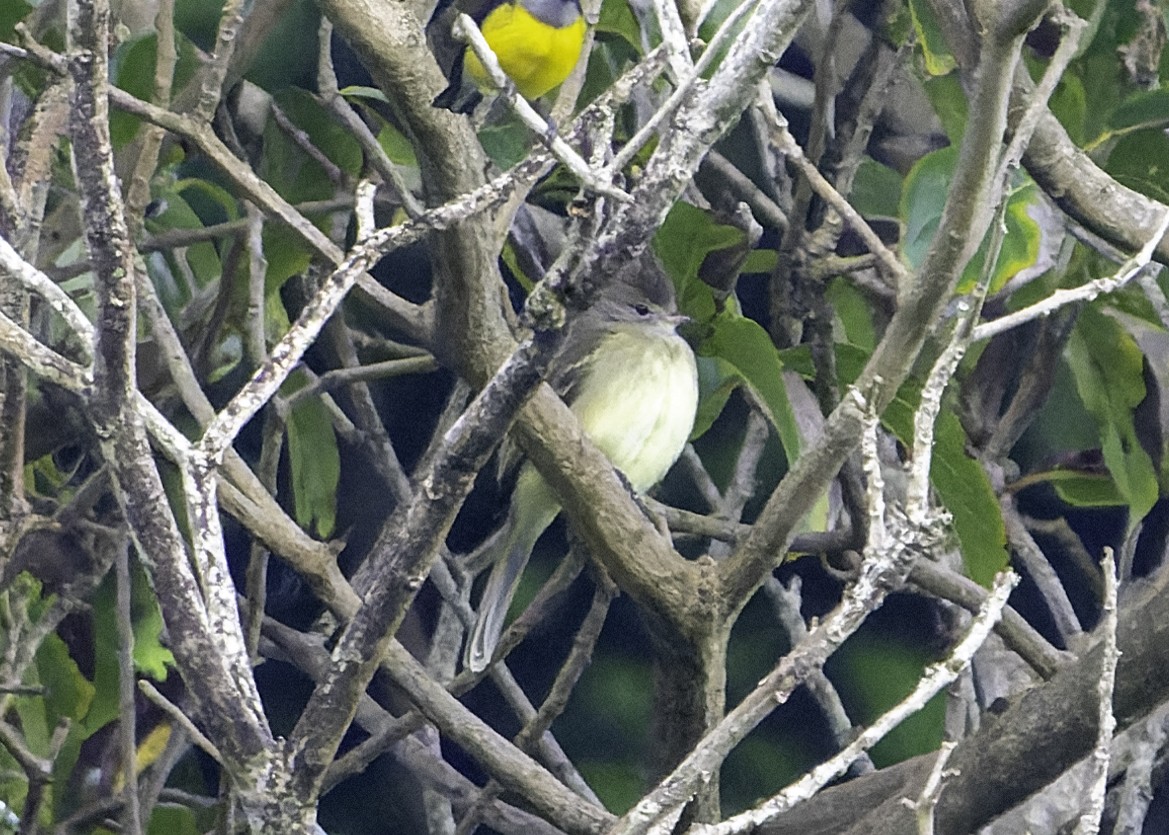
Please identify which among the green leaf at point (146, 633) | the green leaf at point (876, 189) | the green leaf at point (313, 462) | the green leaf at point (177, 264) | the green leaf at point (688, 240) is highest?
the green leaf at point (876, 189)

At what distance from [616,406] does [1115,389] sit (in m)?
0.93

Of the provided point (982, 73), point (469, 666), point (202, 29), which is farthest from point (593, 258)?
point (202, 29)

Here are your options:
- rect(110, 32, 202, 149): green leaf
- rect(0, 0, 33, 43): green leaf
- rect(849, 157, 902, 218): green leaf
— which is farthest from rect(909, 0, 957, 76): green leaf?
rect(0, 0, 33, 43): green leaf

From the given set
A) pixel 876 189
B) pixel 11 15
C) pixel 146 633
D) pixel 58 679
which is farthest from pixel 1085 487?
pixel 11 15

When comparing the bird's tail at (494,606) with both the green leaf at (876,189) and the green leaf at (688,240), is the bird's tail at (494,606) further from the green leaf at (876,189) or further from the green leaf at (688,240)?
the green leaf at (876,189)

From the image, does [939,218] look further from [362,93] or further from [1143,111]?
[362,93]

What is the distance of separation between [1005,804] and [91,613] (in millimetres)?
1502

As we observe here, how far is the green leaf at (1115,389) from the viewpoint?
2.41 m

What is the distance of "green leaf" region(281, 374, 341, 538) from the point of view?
2.51 m

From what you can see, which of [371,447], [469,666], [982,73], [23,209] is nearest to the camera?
[982,73]

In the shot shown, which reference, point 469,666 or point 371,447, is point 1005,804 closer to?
point 469,666

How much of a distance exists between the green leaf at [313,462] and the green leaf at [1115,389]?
A: 1.19m

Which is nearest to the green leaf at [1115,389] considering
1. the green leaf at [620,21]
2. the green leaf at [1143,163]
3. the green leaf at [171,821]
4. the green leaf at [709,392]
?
the green leaf at [1143,163]

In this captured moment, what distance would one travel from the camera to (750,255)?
2.61 metres
